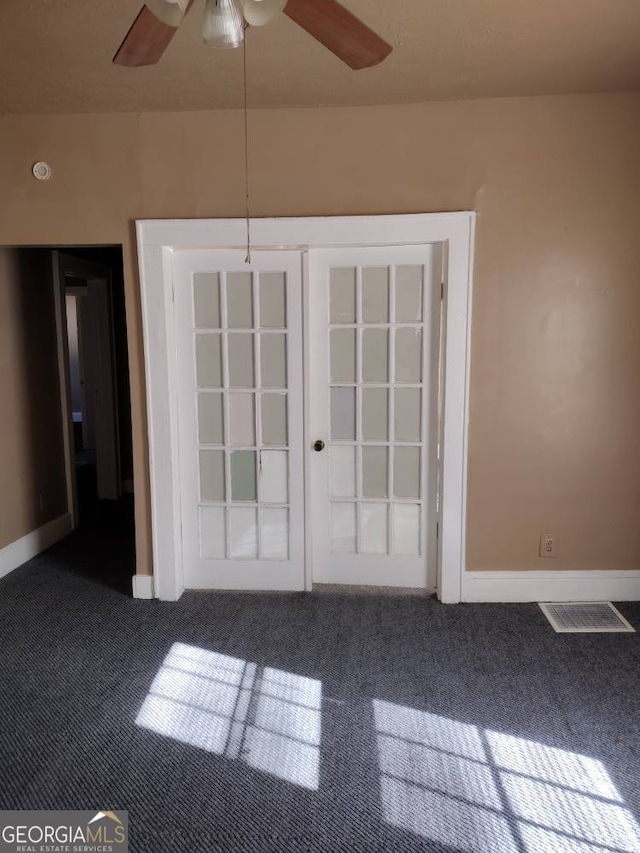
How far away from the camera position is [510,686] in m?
2.69

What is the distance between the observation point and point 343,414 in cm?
356

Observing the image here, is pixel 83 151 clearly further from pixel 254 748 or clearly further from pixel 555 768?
pixel 555 768

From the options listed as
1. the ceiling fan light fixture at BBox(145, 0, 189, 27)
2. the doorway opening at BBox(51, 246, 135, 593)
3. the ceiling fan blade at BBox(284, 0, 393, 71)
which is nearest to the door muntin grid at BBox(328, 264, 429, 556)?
Answer: the ceiling fan blade at BBox(284, 0, 393, 71)

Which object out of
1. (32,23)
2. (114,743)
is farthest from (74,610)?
(32,23)

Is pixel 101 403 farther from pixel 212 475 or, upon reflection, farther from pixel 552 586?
pixel 552 586

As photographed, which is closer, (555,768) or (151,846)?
(151,846)

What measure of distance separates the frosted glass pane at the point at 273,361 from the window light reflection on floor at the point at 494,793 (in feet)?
6.11

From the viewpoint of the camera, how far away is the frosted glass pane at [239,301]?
347 centimetres

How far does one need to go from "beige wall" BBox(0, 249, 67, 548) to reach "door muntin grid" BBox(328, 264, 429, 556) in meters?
2.13

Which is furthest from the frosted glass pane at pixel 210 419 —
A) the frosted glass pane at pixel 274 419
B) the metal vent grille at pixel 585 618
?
the metal vent grille at pixel 585 618

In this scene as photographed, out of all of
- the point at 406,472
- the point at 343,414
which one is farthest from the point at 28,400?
the point at 406,472

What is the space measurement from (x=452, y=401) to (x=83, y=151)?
94.0 inches

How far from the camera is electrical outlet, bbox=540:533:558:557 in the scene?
3.46 metres

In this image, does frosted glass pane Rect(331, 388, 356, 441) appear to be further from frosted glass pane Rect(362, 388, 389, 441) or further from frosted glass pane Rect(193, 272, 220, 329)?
frosted glass pane Rect(193, 272, 220, 329)
